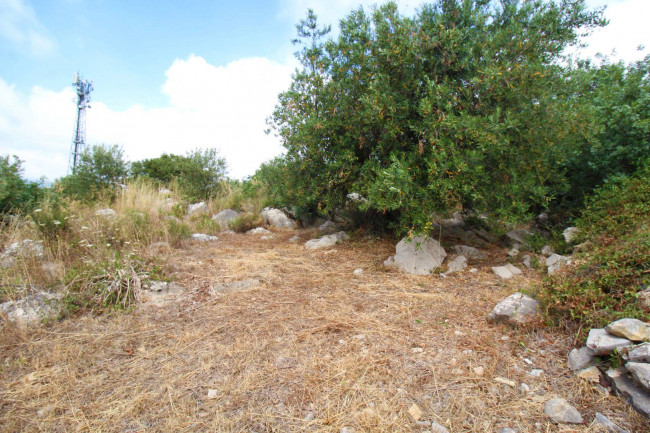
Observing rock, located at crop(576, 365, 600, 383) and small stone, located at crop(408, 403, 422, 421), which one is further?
rock, located at crop(576, 365, 600, 383)

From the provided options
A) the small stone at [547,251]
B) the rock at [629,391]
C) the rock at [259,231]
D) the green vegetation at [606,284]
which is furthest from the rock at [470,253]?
the rock at [259,231]

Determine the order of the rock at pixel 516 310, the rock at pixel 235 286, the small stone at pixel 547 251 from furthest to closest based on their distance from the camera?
the small stone at pixel 547 251
the rock at pixel 235 286
the rock at pixel 516 310

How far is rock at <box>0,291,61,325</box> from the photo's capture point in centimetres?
346

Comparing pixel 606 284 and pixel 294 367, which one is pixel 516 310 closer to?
pixel 606 284

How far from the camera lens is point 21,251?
461 cm

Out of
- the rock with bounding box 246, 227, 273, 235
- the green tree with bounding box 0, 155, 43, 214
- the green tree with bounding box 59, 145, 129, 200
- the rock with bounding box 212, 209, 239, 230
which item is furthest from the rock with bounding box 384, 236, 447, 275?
the green tree with bounding box 59, 145, 129, 200

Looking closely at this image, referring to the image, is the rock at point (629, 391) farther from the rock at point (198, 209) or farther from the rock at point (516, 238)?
the rock at point (198, 209)

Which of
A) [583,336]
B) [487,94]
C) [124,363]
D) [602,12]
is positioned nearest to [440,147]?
[487,94]

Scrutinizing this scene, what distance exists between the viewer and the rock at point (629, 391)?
2055 millimetres

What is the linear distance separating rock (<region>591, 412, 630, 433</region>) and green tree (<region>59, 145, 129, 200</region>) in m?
13.3

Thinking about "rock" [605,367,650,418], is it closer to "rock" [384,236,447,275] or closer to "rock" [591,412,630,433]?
"rock" [591,412,630,433]

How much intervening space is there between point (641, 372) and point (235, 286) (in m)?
3.92

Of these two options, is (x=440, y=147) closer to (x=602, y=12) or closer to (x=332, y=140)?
(x=332, y=140)

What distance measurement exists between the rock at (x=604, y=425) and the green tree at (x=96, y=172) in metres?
13.3
